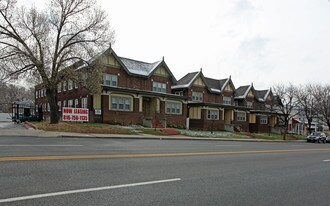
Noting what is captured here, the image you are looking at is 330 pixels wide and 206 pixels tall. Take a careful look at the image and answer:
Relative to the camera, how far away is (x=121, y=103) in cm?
3672

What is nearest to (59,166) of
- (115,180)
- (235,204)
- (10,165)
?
(10,165)

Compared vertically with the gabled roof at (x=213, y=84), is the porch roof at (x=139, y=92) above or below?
below

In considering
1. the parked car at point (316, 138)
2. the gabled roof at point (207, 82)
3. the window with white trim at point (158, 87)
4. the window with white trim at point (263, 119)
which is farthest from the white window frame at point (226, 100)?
the window with white trim at point (158, 87)

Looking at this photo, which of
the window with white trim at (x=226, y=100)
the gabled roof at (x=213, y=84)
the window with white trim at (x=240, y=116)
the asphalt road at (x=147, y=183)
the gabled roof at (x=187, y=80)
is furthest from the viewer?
the window with white trim at (x=226, y=100)

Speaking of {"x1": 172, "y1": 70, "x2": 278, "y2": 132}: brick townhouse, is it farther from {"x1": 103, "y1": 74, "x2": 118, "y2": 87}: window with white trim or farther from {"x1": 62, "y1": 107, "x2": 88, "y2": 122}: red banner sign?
{"x1": 62, "y1": 107, "x2": 88, "y2": 122}: red banner sign

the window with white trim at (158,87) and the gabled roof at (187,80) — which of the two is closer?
the window with white trim at (158,87)

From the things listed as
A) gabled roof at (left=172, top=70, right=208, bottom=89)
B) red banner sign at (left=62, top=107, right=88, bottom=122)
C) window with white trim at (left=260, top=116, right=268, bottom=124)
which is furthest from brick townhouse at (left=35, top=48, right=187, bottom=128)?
window with white trim at (left=260, top=116, right=268, bottom=124)

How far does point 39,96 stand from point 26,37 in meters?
30.1

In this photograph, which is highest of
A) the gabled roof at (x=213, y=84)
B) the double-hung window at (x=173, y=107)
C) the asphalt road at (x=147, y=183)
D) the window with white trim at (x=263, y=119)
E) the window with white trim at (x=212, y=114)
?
the gabled roof at (x=213, y=84)

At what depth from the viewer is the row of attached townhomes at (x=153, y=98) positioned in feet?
118

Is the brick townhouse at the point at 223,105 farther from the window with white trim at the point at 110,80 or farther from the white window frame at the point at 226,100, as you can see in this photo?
the window with white trim at the point at 110,80

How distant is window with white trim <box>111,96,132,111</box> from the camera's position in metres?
36.0

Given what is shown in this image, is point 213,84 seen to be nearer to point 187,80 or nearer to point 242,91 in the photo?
point 187,80

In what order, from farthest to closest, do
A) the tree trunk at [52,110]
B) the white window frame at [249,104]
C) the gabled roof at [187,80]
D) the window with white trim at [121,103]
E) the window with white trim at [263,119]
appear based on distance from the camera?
the white window frame at [249,104] < the window with white trim at [263,119] < the gabled roof at [187,80] < the window with white trim at [121,103] < the tree trunk at [52,110]
